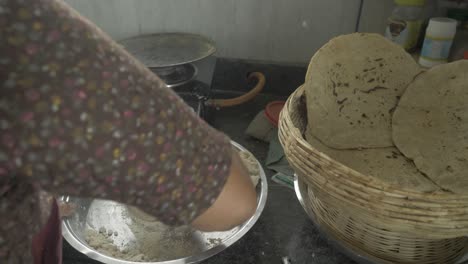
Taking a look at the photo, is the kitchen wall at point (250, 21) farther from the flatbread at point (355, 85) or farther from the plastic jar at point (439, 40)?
the flatbread at point (355, 85)

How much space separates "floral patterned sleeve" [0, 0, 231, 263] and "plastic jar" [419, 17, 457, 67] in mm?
636

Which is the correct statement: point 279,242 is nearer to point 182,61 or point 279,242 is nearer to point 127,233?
point 127,233

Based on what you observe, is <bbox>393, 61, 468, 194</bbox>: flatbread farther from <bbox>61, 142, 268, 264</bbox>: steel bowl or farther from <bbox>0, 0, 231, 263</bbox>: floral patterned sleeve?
<bbox>0, 0, 231, 263</bbox>: floral patterned sleeve

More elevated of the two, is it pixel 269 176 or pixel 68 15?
pixel 68 15

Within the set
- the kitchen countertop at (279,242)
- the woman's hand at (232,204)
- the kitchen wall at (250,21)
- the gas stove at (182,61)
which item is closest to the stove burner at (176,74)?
the gas stove at (182,61)

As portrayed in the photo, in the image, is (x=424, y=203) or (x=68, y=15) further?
(x=424, y=203)

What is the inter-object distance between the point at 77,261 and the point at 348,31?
2.70ft

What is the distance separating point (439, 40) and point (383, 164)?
350 millimetres

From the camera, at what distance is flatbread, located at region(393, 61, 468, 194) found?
0.55 m

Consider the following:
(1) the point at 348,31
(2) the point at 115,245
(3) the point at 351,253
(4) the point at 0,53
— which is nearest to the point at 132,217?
(2) the point at 115,245

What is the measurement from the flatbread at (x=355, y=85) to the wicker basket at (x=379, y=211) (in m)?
0.07

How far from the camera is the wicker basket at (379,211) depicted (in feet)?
1.46

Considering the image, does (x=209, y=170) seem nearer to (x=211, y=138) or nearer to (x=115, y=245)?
(x=211, y=138)

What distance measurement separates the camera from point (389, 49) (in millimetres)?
660
